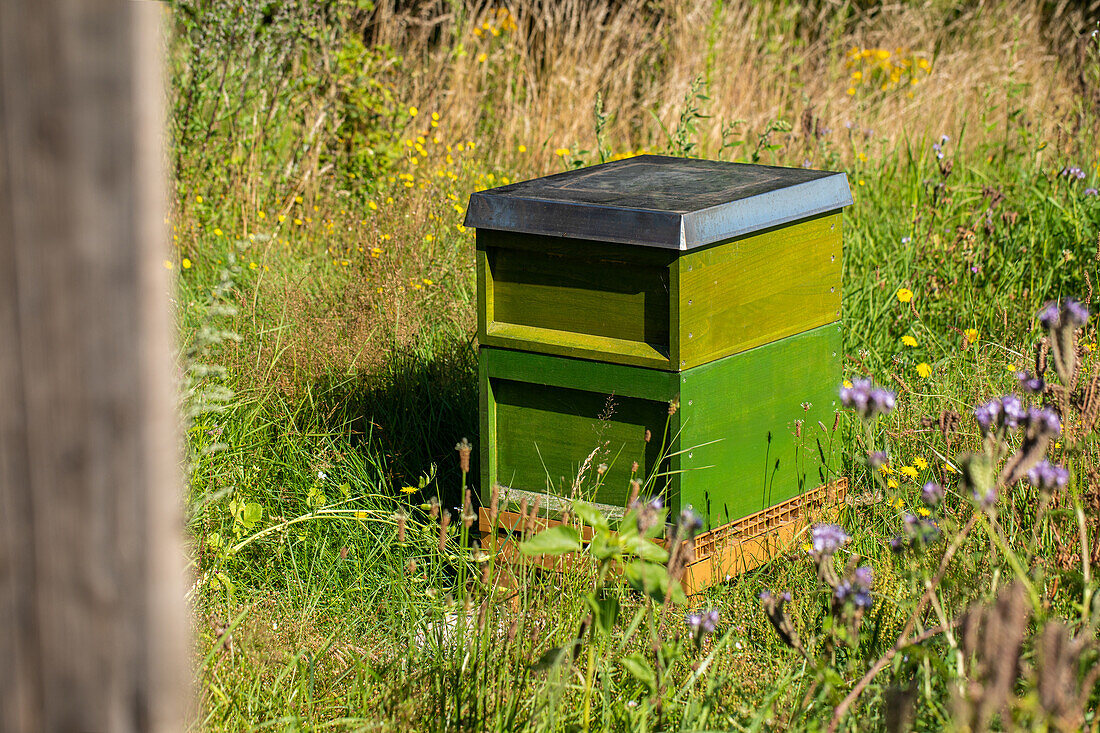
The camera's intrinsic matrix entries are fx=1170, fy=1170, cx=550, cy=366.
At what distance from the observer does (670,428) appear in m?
2.78

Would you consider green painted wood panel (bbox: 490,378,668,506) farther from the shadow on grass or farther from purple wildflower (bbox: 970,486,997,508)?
purple wildflower (bbox: 970,486,997,508)

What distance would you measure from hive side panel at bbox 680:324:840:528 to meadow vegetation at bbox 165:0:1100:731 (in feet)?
0.50

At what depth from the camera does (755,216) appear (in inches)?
111

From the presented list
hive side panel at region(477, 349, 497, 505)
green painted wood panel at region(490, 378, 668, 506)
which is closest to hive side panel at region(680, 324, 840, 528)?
green painted wood panel at region(490, 378, 668, 506)

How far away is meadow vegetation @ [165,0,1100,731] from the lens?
6.54 feet

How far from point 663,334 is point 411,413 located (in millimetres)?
1336

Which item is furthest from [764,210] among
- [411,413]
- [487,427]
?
[411,413]

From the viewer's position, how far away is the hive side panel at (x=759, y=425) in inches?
110

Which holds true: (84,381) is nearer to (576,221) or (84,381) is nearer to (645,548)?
(645,548)

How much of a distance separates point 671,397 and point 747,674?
0.67 metres

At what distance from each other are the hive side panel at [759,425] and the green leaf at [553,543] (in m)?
0.83

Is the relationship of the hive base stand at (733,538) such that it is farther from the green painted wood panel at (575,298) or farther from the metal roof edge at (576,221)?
the metal roof edge at (576,221)

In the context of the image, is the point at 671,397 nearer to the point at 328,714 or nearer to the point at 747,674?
the point at 747,674

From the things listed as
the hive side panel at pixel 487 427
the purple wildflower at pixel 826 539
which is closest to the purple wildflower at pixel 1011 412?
the purple wildflower at pixel 826 539
